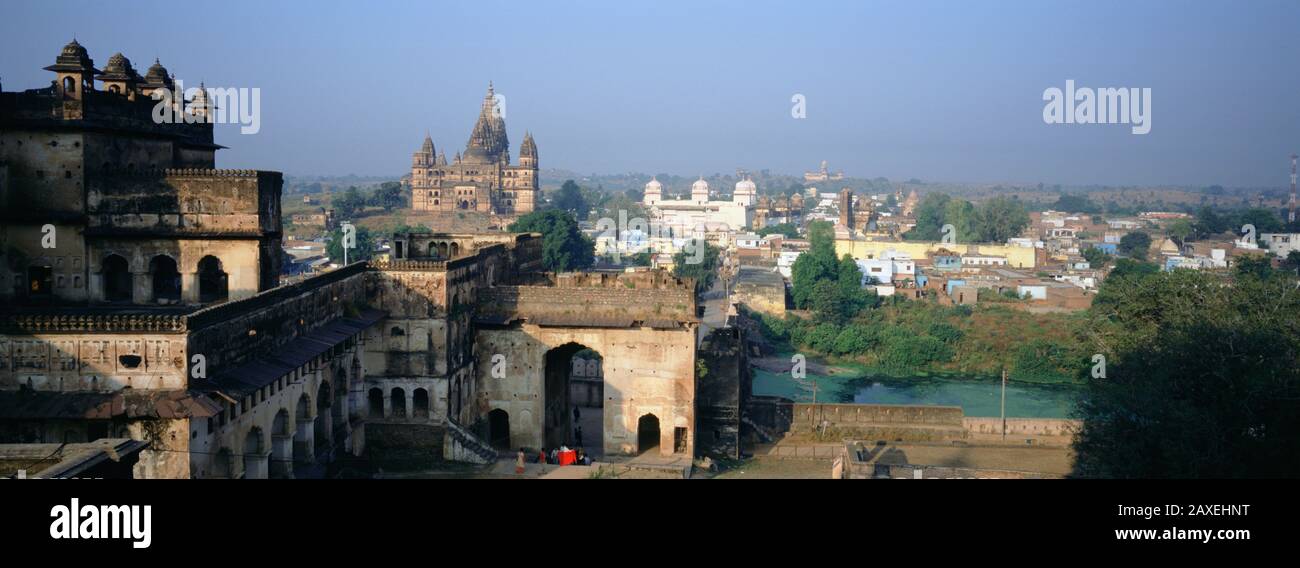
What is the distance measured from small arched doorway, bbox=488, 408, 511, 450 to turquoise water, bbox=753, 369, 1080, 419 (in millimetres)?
15154

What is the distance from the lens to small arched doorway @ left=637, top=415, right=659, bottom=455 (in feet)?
97.1

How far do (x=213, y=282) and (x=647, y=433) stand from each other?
12475 mm

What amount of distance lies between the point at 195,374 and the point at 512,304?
40.5 ft

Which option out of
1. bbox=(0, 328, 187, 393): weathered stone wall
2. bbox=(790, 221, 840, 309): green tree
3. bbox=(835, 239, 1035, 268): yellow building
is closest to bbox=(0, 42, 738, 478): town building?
bbox=(0, 328, 187, 393): weathered stone wall

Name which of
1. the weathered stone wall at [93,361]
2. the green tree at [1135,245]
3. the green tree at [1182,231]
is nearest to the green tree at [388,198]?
the green tree at [1135,245]

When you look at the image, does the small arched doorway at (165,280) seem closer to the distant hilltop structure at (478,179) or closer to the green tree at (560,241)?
the green tree at (560,241)

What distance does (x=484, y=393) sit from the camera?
2970 centimetres

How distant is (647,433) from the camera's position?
1214 inches

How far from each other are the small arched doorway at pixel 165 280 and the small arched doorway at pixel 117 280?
61 centimetres

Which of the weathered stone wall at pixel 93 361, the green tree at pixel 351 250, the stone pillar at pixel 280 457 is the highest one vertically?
the green tree at pixel 351 250

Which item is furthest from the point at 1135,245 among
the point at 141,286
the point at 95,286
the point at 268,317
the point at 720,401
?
the point at 268,317

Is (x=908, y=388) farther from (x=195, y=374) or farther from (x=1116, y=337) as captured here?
(x=195, y=374)

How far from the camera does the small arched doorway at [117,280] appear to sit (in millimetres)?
25625

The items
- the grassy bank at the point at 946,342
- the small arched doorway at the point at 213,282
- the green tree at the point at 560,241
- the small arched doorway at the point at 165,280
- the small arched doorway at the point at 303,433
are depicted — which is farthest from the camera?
the green tree at the point at 560,241
